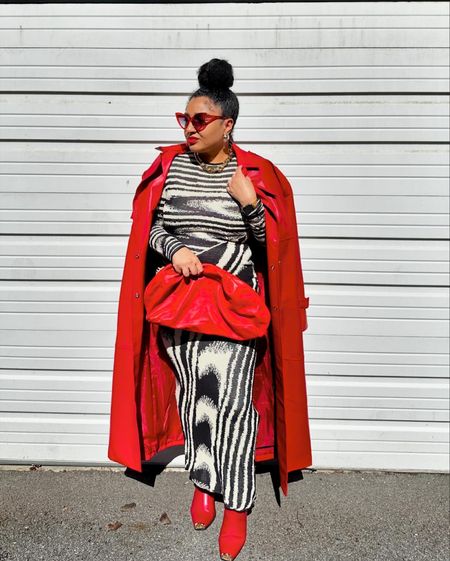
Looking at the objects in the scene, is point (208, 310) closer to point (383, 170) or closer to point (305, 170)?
point (305, 170)

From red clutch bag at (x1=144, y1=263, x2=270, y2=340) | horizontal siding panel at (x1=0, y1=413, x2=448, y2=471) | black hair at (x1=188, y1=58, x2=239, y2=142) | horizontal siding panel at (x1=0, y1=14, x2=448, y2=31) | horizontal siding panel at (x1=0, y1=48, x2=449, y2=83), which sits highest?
horizontal siding panel at (x1=0, y1=14, x2=448, y2=31)

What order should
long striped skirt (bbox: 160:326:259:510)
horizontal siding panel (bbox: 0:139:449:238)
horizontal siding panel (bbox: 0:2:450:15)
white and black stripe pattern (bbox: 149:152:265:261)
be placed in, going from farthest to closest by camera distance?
horizontal siding panel (bbox: 0:139:449:238)
horizontal siding panel (bbox: 0:2:450:15)
long striped skirt (bbox: 160:326:259:510)
white and black stripe pattern (bbox: 149:152:265:261)

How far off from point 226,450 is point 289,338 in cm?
58

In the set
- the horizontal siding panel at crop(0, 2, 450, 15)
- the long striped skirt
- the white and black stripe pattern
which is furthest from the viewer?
the horizontal siding panel at crop(0, 2, 450, 15)

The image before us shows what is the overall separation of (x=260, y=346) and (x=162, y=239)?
2.56 ft

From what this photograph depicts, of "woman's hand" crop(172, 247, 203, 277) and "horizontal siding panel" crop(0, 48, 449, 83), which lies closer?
"woman's hand" crop(172, 247, 203, 277)

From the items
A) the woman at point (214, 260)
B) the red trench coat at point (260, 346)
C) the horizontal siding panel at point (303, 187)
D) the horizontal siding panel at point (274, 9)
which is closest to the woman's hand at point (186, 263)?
the woman at point (214, 260)

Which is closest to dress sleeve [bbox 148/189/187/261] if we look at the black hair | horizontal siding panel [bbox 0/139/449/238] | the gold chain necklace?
the gold chain necklace

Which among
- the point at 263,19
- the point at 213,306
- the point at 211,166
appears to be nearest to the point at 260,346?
the point at 213,306

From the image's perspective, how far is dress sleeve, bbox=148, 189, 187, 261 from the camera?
2.18 meters

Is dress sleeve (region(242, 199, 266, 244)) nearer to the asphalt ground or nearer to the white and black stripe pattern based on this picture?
the white and black stripe pattern

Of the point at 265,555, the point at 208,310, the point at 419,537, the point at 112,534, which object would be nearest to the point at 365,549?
the point at 419,537

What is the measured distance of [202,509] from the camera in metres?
2.52

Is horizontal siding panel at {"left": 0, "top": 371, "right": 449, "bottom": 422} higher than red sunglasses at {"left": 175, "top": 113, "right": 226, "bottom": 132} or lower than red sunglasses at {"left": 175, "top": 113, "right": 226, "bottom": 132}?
lower
